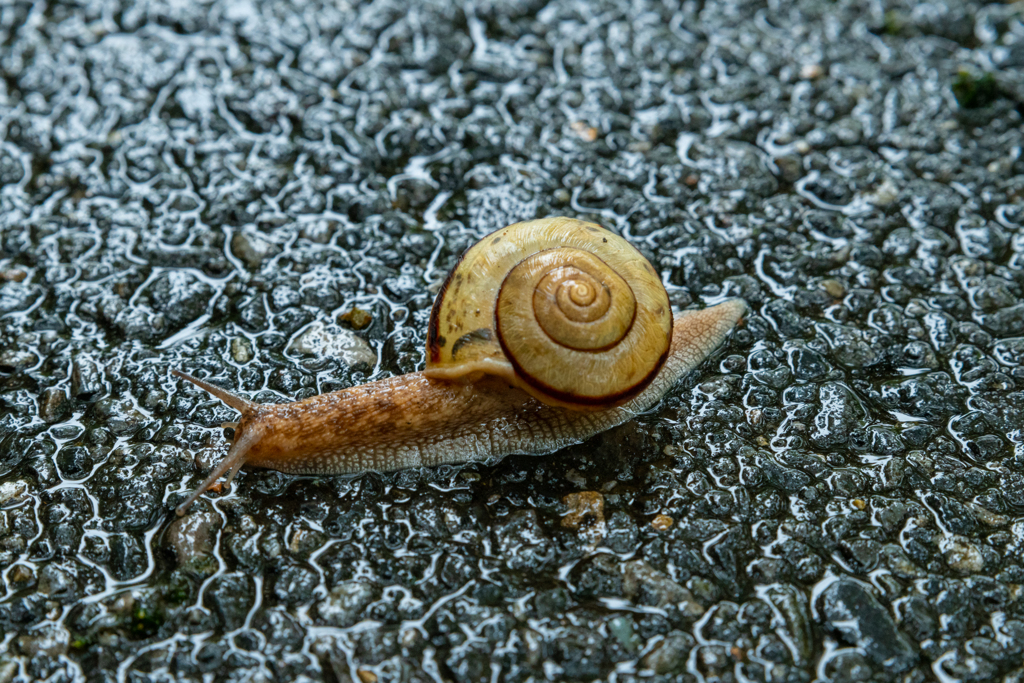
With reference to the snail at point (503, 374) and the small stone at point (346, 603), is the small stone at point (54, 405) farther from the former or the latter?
the small stone at point (346, 603)

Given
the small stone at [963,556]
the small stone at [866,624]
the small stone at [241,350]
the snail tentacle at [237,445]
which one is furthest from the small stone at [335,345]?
the small stone at [963,556]

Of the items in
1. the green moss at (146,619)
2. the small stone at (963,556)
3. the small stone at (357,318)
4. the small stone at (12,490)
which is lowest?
the green moss at (146,619)

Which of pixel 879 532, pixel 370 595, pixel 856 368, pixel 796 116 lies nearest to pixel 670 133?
pixel 796 116

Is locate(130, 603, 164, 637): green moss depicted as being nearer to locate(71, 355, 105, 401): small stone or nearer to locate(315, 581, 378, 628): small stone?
locate(315, 581, 378, 628): small stone

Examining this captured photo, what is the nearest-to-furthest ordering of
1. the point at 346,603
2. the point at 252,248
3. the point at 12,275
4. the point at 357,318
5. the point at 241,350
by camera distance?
the point at 346,603
the point at 241,350
the point at 357,318
the point at 12,275
the point at 252,248

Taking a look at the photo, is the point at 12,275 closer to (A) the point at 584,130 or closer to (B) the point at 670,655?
(A) the point at 584,130

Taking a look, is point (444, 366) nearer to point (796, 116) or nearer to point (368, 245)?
point (368, 245)

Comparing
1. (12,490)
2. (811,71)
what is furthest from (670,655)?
(811,71)
